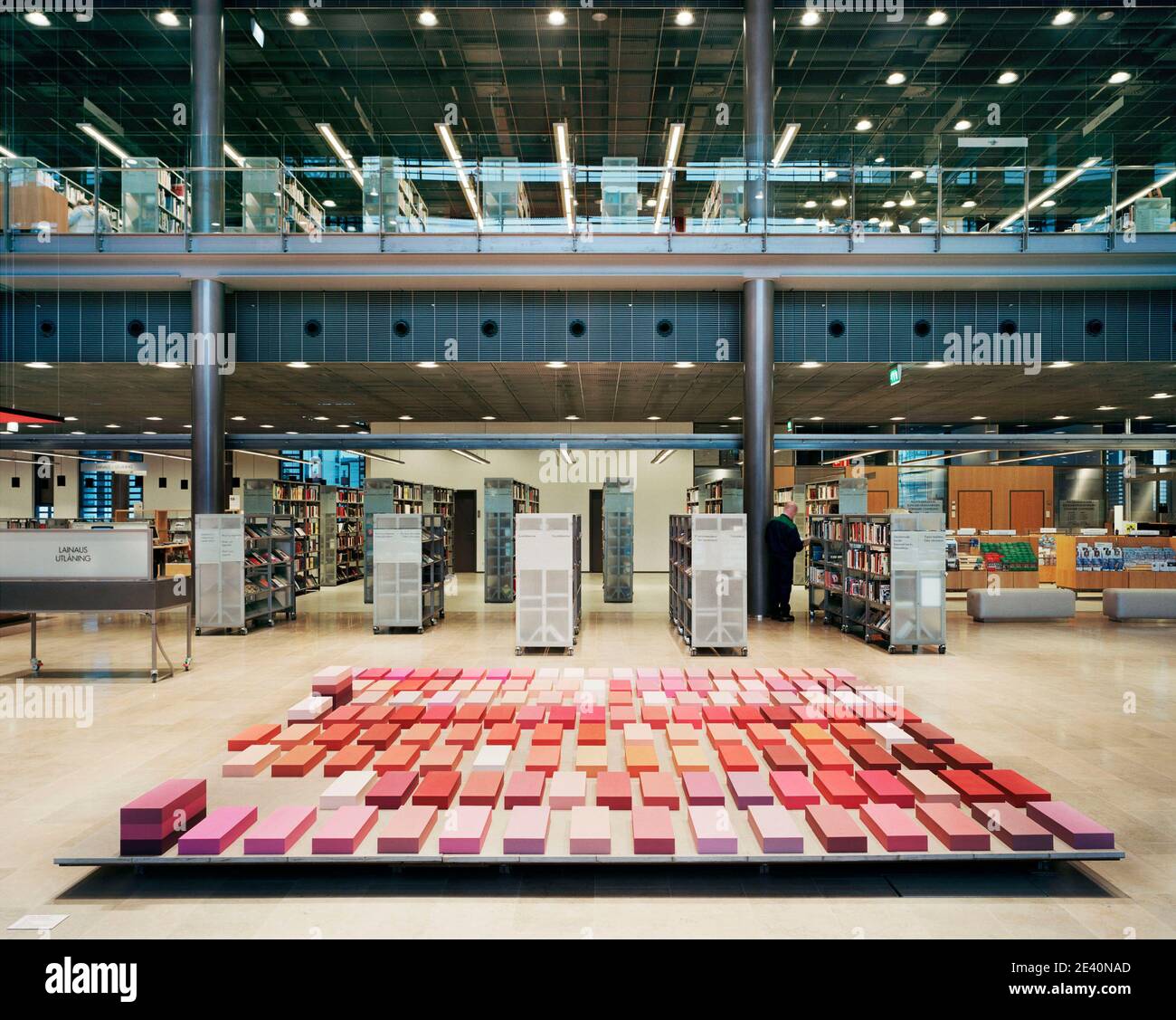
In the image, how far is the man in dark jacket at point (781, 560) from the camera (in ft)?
36.1

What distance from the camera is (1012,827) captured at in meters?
3.43

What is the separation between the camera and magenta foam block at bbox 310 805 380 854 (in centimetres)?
328

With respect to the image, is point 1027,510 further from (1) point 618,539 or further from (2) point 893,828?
(2) point 893,828

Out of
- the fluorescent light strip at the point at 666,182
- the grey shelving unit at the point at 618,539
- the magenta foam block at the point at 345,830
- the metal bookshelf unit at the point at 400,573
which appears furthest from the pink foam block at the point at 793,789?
the grey shelving unit at the point at 618,539

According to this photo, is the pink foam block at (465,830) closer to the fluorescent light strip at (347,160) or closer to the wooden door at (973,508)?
the fluorescent light strip at (347,160)

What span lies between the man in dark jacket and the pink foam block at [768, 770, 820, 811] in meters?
7.10

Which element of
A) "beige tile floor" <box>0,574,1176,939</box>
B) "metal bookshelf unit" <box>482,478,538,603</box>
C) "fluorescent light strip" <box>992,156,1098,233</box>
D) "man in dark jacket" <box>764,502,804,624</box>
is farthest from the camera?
"metal bookshelf unit" <box>482,478,538,603</box>

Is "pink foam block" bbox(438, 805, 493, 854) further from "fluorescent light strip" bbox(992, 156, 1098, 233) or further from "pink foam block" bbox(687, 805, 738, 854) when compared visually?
"fluorescent light strip" bbox(992, 156, 1098, 233)

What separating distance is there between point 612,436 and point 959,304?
6.07 meters

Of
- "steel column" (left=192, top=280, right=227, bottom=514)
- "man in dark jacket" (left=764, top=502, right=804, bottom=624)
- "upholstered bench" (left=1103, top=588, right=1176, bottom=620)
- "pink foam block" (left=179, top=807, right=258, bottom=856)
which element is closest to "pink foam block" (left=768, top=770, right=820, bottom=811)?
"pink foam block" (left=179, top=807, right=258, bottom=856)

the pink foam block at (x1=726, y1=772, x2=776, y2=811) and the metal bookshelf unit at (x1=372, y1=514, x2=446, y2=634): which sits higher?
the metal bookshelf unit at (x1=372, y1=514, x2=446, y2=634)

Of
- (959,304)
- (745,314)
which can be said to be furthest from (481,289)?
(959,304)

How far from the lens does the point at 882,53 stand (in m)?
13.0
